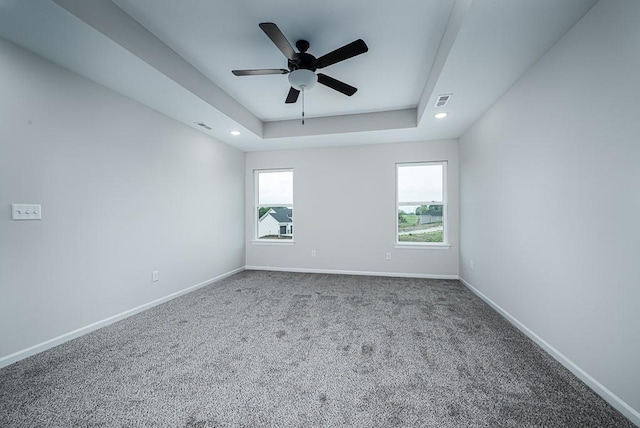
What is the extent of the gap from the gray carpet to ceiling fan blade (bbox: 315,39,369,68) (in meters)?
2.36

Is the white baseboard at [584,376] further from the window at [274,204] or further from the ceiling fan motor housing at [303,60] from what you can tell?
the window at [274,204]

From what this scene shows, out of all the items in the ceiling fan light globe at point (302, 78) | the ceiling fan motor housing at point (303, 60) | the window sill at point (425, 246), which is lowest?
the window sill at point (425, 246)

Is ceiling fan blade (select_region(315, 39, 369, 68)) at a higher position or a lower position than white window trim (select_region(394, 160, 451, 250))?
higher

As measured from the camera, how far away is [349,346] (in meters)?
2.13

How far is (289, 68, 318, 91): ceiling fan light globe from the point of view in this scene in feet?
7.27

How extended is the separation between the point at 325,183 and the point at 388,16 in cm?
294

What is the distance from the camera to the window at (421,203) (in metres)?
4.40

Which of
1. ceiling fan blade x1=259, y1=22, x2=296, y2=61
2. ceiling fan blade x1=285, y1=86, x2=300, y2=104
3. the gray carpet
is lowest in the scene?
the gray carpet

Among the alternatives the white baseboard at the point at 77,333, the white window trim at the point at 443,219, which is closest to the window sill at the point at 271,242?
the white baseboard at the point at 77,333

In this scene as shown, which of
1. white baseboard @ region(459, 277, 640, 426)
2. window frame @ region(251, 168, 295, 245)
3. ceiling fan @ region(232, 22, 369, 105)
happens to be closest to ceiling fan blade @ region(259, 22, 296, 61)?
ceiling fan @ region(232, 22, 369, 105)

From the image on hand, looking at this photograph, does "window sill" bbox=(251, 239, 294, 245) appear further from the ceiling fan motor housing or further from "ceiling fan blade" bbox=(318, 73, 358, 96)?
the ceiling fan motor housing

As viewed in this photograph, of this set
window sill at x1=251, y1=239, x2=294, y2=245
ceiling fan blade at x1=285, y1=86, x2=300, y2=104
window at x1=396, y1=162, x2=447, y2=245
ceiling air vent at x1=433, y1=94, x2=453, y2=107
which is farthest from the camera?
window sill at x1=251, y1=239, x2=294, y2=245

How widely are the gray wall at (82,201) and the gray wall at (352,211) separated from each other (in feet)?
5.92

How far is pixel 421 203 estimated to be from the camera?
443cm
